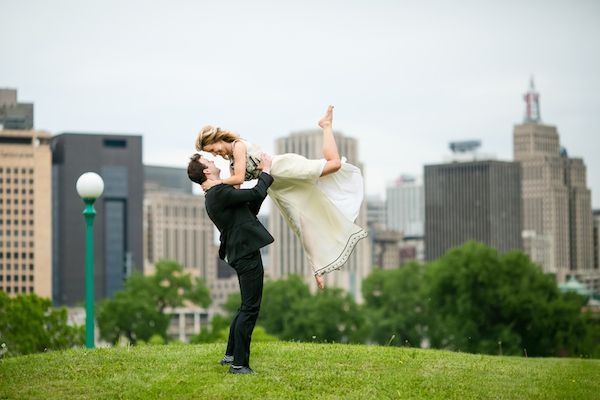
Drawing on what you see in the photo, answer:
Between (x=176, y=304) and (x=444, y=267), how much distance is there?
3077 cm

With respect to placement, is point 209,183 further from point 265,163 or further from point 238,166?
point 265,163

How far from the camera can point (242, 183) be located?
1459 cm

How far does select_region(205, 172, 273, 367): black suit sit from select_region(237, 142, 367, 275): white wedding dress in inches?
33.8

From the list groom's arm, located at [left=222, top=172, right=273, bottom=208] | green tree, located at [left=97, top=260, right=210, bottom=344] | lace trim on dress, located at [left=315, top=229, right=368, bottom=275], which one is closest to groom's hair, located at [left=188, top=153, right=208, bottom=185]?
groom's arm, located at [left=222, top=172, right=273, bottom=208]

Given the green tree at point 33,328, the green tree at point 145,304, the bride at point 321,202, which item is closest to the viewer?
the bride at point 321,202

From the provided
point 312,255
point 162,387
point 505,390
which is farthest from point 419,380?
point 162,387

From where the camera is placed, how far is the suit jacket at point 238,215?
1435cm

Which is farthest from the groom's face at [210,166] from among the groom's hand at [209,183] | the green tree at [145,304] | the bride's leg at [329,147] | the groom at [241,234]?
the green tree at [145,304]

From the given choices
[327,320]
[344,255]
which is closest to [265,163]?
[344,255]

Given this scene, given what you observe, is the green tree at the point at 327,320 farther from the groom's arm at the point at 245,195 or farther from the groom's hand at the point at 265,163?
the groom's arm at the point at 245,195

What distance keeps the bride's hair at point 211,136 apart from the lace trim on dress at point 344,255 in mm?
2187

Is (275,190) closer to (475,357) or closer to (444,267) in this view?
(475,357)

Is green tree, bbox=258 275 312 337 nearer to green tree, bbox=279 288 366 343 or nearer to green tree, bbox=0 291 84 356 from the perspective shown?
green tree, bbox=279 288 366 343

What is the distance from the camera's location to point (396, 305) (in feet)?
378
